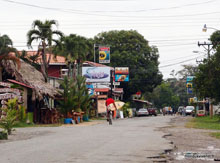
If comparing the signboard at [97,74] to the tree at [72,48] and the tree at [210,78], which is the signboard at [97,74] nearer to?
the tree at [72,48]

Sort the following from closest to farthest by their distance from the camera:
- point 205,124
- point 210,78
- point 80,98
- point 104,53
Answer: point 205,124
point 80,98
point 210,78
point 104,53

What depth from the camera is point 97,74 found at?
200ft

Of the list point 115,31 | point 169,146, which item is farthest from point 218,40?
point 169,146

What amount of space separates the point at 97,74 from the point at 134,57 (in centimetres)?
1573

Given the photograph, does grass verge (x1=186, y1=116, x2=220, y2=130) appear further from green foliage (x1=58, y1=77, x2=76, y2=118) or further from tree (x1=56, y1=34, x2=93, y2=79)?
tree (x1=56, y1=34, x2=93, y2=79)

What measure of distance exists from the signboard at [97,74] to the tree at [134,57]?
14566mm

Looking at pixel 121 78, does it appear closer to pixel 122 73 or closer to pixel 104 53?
pixel 122 73

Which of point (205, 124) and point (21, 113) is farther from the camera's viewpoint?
point (205, 124)

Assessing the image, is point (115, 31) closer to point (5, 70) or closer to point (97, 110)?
point (97, 110)

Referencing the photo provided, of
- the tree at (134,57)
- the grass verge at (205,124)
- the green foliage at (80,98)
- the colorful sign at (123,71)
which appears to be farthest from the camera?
the tree at (134,57)

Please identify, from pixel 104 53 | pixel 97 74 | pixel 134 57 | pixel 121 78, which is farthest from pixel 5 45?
pixel 134 57

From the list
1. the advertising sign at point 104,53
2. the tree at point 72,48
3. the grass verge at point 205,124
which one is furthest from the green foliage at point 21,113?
the advertising sign at point 104,53

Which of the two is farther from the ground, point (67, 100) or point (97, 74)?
point (97, 74)

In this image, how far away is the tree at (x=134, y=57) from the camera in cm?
7556
